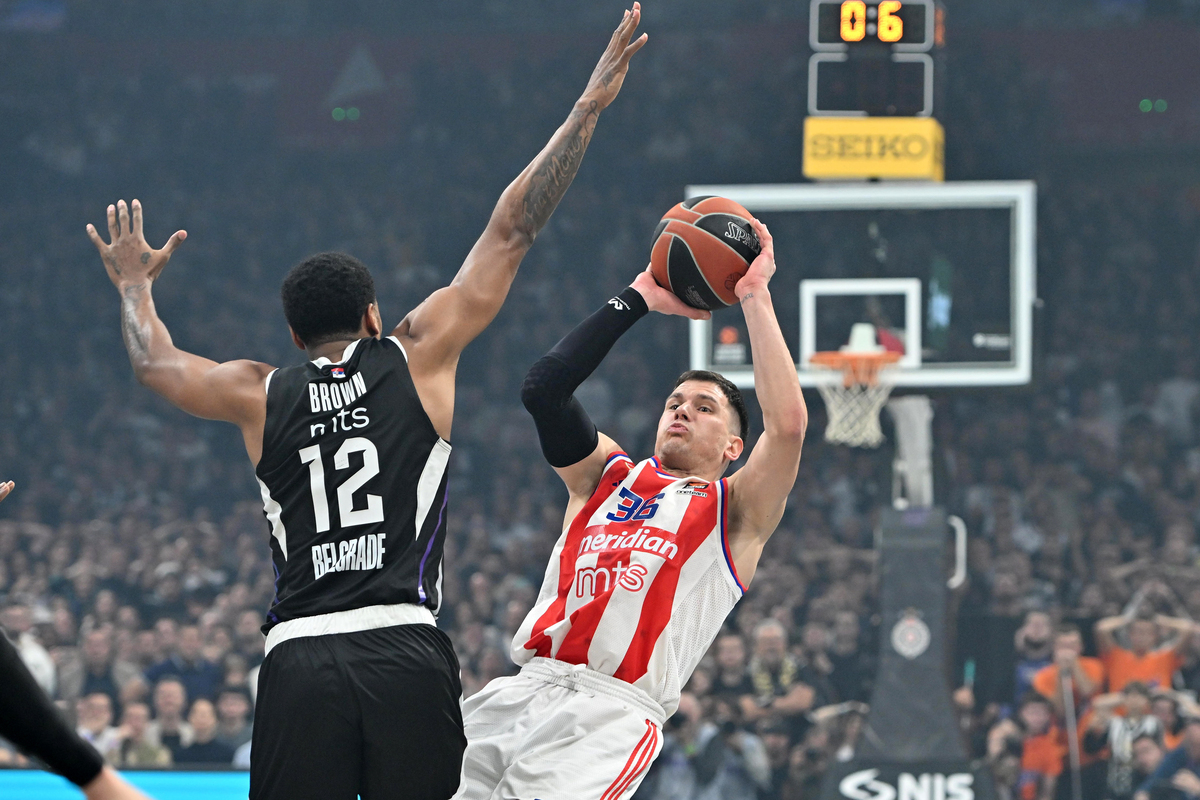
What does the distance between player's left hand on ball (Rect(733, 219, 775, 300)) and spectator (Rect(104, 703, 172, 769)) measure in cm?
734

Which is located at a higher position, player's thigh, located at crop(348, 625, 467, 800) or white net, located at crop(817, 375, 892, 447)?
white net, located at crop(817, 375, 892, 447)

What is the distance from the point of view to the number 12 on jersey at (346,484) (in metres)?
3.73

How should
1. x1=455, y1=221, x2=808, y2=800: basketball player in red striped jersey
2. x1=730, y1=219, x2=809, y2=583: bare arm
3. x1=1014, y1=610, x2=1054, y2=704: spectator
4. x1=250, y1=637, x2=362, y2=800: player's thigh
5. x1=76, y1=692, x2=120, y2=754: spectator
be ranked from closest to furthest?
x1=250, y1=637, x2=362, y2=800: player's thigh < x1=455, y1=221, x2=808, y2=800: basketball player in red striped jersey < x1=730, y1=219, x2=809, y2=583: bare arm < x1=1014, y1=610, x2=1054, y2=704: spectator < x1=76, y1=692, x2=120, y2=754: spectator

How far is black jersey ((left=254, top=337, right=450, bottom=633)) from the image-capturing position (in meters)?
3.73

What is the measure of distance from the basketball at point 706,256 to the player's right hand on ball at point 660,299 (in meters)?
0.02

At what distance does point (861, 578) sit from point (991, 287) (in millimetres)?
3394

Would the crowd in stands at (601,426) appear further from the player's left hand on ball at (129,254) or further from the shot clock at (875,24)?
the player's left hand on ball at (129,254)

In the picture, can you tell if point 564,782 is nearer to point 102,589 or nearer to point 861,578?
point 861,578

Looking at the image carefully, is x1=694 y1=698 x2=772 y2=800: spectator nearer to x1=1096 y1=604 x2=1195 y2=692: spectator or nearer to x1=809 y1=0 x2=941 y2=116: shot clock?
x1=1096 y1=604 x2=1195 y2=692: spectator

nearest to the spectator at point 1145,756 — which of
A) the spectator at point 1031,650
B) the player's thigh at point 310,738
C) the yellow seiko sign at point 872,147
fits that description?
the spectator at point 1031,650

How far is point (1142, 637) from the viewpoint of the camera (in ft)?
33.7

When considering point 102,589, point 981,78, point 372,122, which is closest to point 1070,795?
point 102,589

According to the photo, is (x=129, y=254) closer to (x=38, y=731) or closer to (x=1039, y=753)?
(x=38, y=731)

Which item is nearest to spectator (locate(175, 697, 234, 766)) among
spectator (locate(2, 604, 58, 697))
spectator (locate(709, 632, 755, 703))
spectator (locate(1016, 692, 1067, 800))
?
spectator (locate(2, 604, 58, 697))
